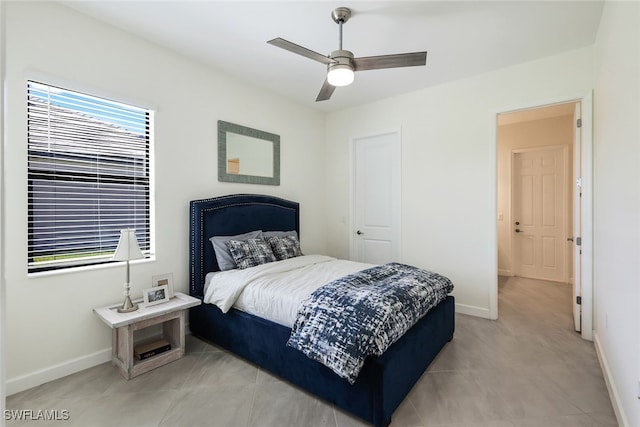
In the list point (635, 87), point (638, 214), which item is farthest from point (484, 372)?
point (635, 87)

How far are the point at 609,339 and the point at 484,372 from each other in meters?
0.88

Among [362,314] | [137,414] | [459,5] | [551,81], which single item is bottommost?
[137,414]

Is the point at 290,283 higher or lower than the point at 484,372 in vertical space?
higher

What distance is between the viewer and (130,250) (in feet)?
7.54

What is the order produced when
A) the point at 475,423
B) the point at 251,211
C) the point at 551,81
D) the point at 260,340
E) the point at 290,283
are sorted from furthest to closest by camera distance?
the point at 251,211 → the point at 551,81 → the point at 290,283 → the point at 260,340 → the point at 475,423

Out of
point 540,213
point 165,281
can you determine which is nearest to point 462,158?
point 540,213

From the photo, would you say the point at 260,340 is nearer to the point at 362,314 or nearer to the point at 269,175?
the point at 362,314

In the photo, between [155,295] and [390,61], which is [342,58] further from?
[155,295]

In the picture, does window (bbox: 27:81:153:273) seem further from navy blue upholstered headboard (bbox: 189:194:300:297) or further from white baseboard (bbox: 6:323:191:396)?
white baseboard (bbox: 6:323:191:396)

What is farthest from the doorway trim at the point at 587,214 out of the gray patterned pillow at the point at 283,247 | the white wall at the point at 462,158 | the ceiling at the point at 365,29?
the gray patterned pillow at the point at 283,247

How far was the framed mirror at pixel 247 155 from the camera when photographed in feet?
11.0

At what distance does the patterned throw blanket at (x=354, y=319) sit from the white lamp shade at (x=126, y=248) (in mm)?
1423

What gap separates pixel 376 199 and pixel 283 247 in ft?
5.46

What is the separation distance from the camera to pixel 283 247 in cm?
341
